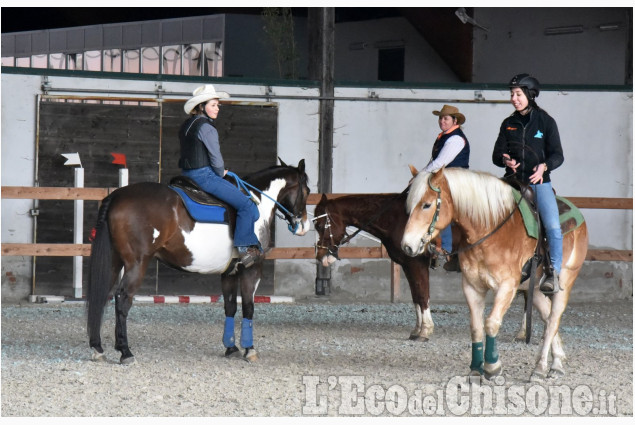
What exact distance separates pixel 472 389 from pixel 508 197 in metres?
1.31

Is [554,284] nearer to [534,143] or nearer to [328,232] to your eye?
[534,143]

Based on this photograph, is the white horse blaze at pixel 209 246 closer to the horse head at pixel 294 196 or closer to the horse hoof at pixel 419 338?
the horse head at pixel 294 196

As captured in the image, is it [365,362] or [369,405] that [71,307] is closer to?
[365,362]

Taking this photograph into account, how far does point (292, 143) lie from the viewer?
37.9 feet

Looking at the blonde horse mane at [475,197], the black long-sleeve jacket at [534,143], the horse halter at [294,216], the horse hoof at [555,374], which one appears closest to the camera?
the blonde horse mane at [475,197]

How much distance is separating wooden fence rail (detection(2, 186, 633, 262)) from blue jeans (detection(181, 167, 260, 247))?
9.80ft

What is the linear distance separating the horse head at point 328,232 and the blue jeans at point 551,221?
2.66 metres

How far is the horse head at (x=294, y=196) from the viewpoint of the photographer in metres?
7.77

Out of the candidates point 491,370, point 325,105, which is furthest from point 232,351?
point 325,105

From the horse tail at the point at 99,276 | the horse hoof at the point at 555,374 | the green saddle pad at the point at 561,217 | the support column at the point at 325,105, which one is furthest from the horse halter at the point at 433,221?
the support column at the point at 325,105


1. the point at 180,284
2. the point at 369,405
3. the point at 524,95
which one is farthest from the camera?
the point at 180,284

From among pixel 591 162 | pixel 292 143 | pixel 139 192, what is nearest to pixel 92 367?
pixel 139 192

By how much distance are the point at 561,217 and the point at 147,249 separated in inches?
122

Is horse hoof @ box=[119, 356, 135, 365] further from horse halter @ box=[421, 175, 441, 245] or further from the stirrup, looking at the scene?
the stirrup
